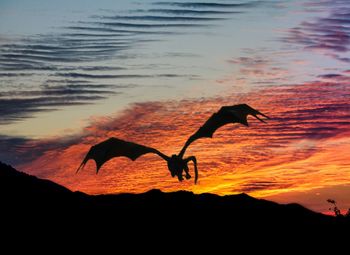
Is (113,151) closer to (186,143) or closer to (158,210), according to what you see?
(186,143)

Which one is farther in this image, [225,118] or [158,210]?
[225,118]

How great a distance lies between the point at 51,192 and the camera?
46.0ft

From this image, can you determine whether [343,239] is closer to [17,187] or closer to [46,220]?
[46,220]

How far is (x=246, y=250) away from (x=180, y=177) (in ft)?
17.0

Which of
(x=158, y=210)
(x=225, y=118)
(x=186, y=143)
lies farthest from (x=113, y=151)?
(x=158, y=210)

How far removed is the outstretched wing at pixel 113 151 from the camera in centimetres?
1856

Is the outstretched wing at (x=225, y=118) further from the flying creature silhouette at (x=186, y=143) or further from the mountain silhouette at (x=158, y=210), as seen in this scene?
the mountain silhouette at (x=158, y=210)

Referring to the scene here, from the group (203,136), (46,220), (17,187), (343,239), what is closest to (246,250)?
(343,239)

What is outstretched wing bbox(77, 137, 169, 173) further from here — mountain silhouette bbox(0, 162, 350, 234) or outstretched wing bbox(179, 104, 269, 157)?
mountain silhouette bbox(0, 162, 350, 234)

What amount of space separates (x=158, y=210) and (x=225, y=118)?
6.77 m

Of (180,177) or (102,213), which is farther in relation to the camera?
(180,177)

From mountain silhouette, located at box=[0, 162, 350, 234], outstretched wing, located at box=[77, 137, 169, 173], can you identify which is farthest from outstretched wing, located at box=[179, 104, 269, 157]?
mountain silhouette, located at box=[0, 162, 350, 234]

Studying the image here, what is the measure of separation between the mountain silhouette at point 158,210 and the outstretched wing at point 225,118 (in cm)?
455

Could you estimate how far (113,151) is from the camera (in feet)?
62.8
